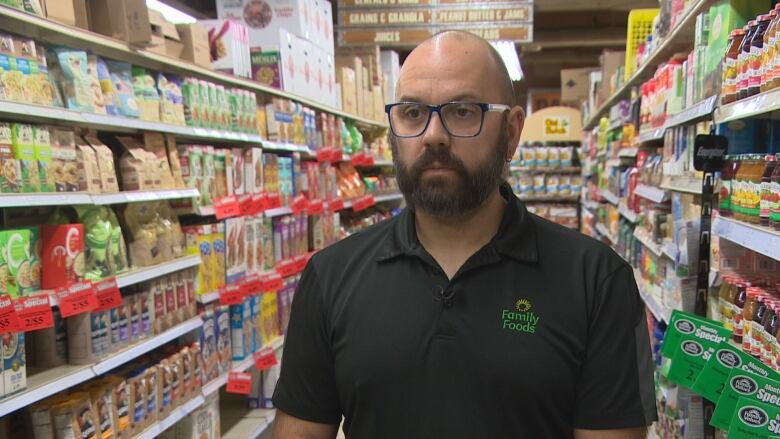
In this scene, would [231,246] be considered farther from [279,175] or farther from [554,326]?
[554,326]

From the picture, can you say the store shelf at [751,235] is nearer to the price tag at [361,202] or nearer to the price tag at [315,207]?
the price tag at [315,207]

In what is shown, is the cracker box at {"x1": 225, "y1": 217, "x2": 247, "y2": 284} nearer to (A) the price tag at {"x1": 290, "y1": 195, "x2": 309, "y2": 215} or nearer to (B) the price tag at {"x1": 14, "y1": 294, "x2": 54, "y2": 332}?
(A) the price tag at {"x1": 290, "y1": 195, "x2": 309, "y2": 215}

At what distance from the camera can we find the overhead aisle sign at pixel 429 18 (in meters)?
6.16

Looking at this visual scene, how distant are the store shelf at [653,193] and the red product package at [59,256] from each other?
2.73 metres

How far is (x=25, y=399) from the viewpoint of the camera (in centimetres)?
204

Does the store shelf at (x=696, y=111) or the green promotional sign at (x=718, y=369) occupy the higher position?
the store shelf at (x=696, y=111)

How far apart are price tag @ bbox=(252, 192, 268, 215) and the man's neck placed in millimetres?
2466

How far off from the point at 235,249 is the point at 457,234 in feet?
7.89

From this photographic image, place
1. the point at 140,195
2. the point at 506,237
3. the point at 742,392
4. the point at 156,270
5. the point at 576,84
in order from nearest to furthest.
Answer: the point at 506,237 < the point at 742,392 < the point at 140,195 < the point at 156,270 < the point at 576,84

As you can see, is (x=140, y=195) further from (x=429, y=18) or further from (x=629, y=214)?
(x=429, y=18)

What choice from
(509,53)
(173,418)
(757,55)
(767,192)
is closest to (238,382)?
(173,418)

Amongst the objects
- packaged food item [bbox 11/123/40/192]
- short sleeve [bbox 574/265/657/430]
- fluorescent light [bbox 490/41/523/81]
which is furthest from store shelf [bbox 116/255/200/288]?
fluorescent light [bbox 490/41/523/81]

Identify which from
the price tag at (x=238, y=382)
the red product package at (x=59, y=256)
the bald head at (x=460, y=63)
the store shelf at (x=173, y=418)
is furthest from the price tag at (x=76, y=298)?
the bald head at (x=460, y=63)

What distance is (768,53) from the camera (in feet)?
5.70
